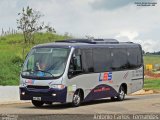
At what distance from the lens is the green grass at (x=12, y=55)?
38756 millimetres

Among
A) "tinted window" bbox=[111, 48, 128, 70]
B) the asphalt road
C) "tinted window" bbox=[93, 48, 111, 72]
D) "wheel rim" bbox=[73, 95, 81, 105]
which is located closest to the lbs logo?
"tinted window" bbox=[93, 48, 111, 72]

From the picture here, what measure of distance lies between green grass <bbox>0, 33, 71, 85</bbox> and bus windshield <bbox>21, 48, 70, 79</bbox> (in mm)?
14598

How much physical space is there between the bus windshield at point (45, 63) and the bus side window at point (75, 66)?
1.30 feet

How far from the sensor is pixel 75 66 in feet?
74.5

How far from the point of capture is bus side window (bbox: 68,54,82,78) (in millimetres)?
22328

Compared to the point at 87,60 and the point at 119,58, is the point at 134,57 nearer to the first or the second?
the point at 119,58

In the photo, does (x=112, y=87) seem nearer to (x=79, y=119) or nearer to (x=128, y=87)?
(x=128, y=87)

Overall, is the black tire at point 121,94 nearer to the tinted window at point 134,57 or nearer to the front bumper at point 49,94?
the tinted window at point 134,57

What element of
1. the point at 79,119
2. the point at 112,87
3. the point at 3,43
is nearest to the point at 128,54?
the point at 112,87

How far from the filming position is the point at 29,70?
22.5 meters

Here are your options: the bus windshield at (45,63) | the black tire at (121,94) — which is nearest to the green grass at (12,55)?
the black tire at (121,94)

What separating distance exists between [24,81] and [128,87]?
7911mm

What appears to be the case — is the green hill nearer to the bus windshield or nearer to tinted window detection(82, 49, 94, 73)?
tinted window detection(82, 49, 94, 73)

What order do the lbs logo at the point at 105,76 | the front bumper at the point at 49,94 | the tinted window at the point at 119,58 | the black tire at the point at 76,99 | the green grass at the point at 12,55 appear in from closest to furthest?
1. the front bumper at the point at 49,94
2. the black tire at the point at 76,99
3. the lbs logo at the point at 105,76
4. the tinted window at the point at 119,58
5. the green grass at the point at 12,55
